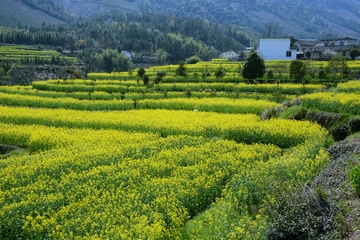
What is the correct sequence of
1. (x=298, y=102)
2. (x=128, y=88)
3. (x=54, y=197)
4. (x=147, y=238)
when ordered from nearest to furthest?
1. (x=147, y=238)
2. (x=54, y=197)
3. (x=298, y=102)
4. (x=128, y=88)

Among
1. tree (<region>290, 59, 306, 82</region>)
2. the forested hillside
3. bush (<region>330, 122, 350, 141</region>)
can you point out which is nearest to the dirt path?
bush (<region>330, 122, 350, 141</region>)

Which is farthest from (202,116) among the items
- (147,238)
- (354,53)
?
(354,53)

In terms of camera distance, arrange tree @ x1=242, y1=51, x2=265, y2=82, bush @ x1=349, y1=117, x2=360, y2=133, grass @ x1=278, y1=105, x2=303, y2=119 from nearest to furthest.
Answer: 1. bush @ x1=349, y1=117, x2=360, y2=133
2. grass @ x1=278, y1=105, x2=303, y2=119
3. tree @ x1=242, y1=51, x2=265, y2=82

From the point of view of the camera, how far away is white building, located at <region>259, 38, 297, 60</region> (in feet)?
204

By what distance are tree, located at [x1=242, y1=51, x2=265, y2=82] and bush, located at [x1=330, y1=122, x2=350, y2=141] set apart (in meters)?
25.9

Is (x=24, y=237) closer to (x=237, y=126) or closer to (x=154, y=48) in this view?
(x=237, y=126)

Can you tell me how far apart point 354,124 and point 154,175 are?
980 cm

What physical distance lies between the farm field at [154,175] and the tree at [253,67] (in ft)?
65.2

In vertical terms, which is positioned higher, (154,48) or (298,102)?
(154,48)

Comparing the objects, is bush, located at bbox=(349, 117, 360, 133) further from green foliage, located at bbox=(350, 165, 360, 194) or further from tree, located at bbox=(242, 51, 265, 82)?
tree, located at bbox=(242, 51, 265, 82)

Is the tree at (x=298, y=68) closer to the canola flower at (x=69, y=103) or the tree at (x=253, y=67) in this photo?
the tree at (x=253, y=67)

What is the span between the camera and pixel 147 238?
235 inches

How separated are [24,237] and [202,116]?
14532 millimetres

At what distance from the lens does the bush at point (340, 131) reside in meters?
12.0
